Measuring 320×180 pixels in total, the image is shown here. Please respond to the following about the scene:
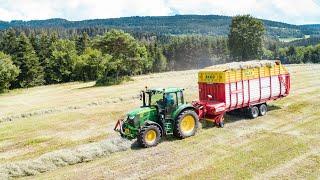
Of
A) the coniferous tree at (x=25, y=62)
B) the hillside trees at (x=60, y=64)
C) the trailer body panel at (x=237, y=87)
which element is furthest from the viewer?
the hillside trees at (x=60, y=64)

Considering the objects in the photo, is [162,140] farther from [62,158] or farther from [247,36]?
[247,36]

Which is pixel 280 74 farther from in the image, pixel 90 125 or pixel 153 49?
pixel 153 49

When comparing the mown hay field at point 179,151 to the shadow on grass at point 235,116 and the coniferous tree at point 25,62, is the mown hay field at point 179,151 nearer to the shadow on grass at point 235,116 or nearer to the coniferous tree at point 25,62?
the shadow on grass at point 235,116

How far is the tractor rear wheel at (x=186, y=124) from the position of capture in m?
19.4

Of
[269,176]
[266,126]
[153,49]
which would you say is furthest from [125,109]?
[153,49]

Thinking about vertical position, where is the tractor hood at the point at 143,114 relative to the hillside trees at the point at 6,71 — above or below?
below

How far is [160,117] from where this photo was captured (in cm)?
1922

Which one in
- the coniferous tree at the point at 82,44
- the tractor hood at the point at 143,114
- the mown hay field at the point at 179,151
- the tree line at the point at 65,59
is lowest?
the mown hay field at the point at 179,151

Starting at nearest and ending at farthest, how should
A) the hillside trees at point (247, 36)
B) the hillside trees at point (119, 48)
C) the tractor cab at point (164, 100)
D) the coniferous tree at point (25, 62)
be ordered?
the tractor cab at point (164, 100) → the hillside trees at point (119, 48) → the coniferous tree at point (25, 62) → the hillside trees at point (247, 36)

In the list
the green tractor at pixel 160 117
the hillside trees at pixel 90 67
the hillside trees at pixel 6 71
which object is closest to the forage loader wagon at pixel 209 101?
the green tractor at pixel 160 117

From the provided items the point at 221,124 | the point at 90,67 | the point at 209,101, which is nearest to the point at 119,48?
the point at 90,67

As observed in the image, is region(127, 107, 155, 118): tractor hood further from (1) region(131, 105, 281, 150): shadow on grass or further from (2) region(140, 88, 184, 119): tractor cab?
(1) region(131, 105, 281, 150): shadow on grass

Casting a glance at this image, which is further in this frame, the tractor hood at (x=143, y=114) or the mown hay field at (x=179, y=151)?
the tractor hood at (x=143, y=114)

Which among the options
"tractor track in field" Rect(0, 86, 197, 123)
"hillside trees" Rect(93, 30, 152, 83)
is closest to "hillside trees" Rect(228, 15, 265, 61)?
"hillside trees" Rect(93, 30, 152, 83)
